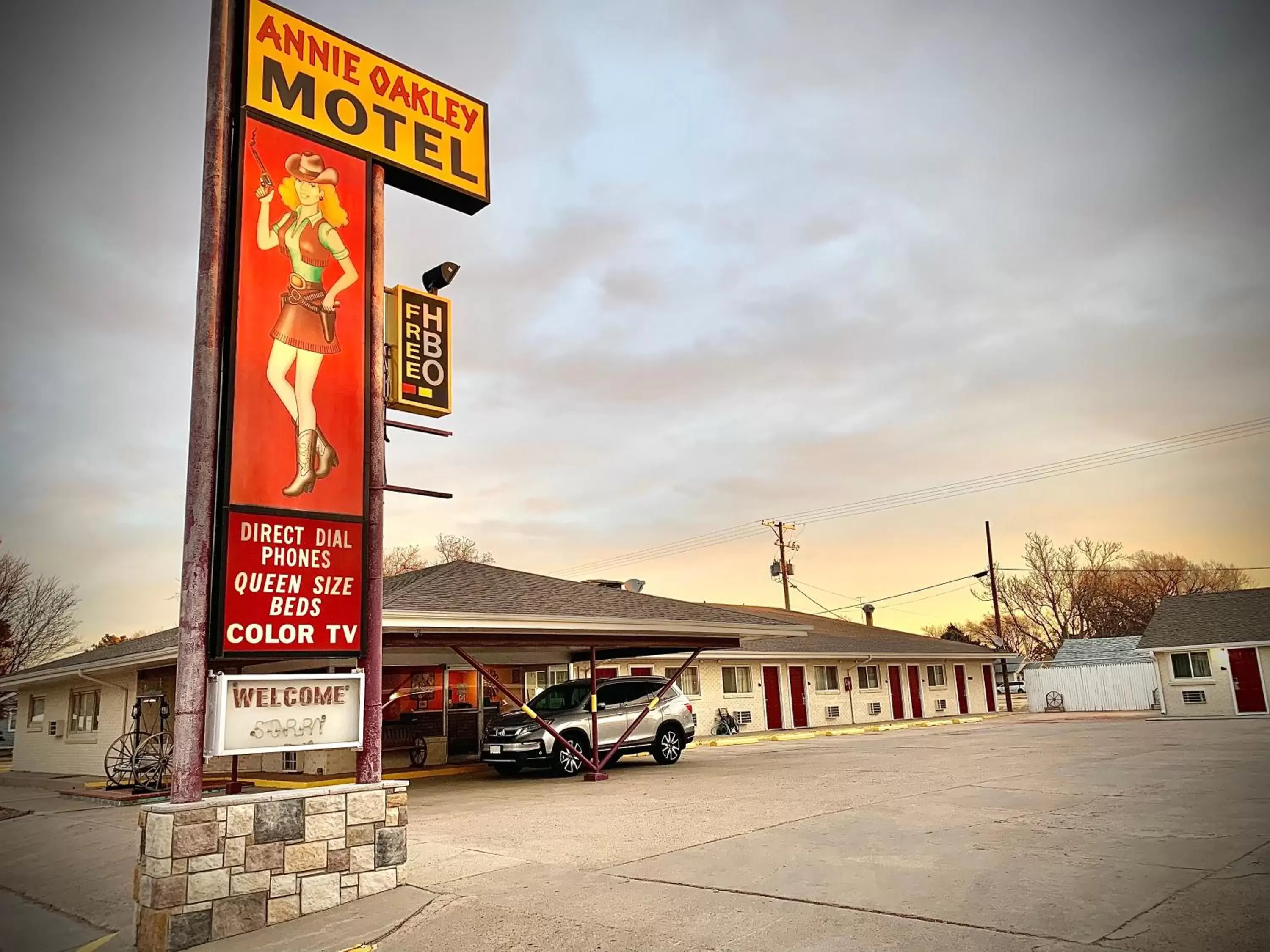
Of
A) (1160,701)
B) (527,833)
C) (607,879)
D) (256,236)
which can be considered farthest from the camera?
(1160,701)

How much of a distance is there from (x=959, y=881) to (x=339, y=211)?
307 inches

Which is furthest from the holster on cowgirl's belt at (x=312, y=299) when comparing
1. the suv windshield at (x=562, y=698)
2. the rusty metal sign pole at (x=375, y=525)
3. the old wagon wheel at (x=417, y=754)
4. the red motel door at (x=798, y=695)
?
the red motel door at (x=798, y=695)

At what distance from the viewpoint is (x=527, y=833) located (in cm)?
1009

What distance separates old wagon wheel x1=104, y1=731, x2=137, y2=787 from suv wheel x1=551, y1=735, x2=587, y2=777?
25.8ft

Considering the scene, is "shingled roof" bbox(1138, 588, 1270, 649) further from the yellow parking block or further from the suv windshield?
the suv windshield

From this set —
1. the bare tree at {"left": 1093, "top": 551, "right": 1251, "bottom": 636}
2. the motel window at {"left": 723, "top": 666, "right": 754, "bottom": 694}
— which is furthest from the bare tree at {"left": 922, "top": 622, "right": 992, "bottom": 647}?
the motel window at {"left": 723, "top": 666, "right": 754, "bottom": 694}

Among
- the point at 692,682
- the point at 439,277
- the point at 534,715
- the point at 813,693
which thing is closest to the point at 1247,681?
the point at 813,693

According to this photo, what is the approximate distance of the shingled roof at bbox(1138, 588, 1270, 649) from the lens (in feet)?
106

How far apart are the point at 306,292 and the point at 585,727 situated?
1150 cm

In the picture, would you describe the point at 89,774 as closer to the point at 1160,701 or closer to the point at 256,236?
the point at 256,236

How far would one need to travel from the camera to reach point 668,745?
758 inches

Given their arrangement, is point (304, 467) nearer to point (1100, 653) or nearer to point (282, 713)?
point (282, 713)

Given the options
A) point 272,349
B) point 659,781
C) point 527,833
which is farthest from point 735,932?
point 659,781

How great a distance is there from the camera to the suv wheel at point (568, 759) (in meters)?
17.2
